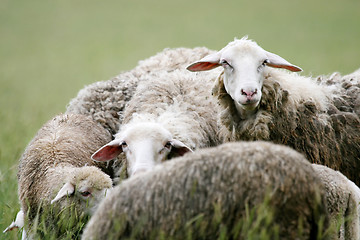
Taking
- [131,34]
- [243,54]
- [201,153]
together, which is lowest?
[131,34]

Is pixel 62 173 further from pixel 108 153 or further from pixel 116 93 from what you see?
pixel 116 93

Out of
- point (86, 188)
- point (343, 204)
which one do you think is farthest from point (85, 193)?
point (343, 204)

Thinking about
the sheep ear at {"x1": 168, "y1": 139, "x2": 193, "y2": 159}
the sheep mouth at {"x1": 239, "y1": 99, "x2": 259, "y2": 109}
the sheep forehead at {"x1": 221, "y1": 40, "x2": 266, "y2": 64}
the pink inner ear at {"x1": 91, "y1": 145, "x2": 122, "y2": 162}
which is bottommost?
the pink inner ear at {"x1": 91, "y1": 145, "x2": 122, "y2": 162}

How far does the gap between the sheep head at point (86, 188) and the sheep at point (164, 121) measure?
0.79ft

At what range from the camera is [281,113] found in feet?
15.1

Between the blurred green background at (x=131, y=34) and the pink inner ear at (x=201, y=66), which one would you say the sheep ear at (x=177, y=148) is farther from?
the blurred green background at (x=131, y=34)

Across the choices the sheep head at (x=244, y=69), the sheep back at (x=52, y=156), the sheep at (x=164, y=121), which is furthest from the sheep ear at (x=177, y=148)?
the sheep back at (x=52, y=156)

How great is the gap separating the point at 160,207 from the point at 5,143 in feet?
18.9

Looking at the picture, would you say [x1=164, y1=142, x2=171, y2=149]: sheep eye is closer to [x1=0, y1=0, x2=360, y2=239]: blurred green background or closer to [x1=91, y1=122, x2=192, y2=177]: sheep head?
[x1=91, y1=122, x2=192, y2=177]: sheep head

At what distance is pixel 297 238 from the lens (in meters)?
2.71

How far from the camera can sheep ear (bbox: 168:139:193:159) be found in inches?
169

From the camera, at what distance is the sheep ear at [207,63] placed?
4.58 meters

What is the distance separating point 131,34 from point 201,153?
3293 centimetres

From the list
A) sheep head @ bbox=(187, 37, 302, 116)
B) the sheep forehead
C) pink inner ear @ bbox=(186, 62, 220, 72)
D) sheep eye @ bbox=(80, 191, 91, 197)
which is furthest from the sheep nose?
sheep eye @ bbox=(80, 191, 91, 197)
